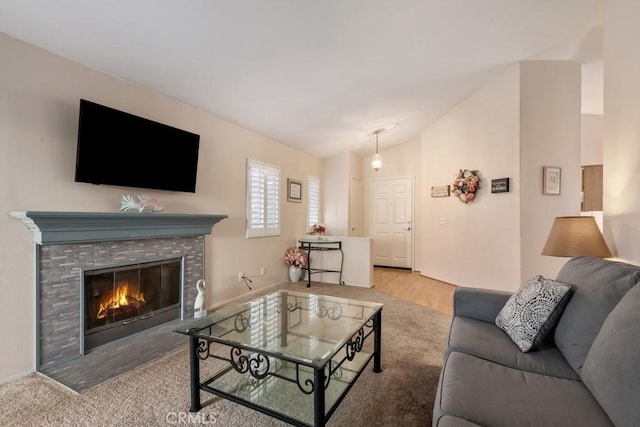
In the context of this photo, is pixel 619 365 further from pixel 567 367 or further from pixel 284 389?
pixel 284 389

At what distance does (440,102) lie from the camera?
14.3 feet

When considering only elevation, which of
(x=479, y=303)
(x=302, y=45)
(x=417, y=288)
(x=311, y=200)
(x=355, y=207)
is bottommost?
(x=417, y=288)

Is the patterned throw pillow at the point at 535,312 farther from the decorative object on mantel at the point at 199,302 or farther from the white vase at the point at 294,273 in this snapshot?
the white vase at the point at 294,273

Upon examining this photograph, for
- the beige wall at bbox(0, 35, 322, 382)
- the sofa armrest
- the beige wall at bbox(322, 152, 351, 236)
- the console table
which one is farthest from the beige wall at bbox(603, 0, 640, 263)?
the beige wall at bbox(322, 152, 351, 236)

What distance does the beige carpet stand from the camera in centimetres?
156

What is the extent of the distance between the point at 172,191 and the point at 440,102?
399 centimetres

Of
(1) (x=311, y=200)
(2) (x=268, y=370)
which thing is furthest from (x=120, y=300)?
(1) (x=311, y=200)

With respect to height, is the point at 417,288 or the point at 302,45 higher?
the point at 302,45

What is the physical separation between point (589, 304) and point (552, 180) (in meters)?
2.88

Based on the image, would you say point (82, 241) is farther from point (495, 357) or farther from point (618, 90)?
point (618, 90)

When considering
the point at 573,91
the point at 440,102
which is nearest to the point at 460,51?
the point at 440,102

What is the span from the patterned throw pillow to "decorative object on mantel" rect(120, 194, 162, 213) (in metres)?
2.95

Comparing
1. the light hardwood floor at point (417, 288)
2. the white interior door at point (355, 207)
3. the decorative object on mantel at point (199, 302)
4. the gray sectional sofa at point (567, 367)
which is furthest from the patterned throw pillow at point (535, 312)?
the white interior door at point (355, 207)

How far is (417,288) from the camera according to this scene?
4.58 meters
